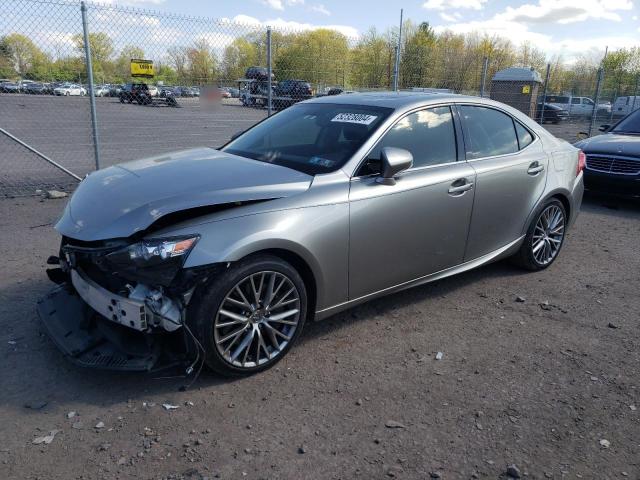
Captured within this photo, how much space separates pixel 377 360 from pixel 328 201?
3.69 ft

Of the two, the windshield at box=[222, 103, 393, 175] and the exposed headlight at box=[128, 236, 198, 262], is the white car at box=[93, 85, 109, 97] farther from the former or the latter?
the exposed headlight at box=[128, 236, 198, 262]

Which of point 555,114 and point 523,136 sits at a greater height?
point 523,136

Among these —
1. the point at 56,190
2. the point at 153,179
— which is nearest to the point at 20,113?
the point at 56,190

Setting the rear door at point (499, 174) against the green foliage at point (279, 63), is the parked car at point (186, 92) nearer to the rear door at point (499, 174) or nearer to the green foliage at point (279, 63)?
the green foliage at point (279, 63)

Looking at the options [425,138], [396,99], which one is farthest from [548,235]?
[396,99]

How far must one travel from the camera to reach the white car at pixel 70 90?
8.33 m

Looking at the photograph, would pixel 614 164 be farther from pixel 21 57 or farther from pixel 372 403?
pixel 21 57

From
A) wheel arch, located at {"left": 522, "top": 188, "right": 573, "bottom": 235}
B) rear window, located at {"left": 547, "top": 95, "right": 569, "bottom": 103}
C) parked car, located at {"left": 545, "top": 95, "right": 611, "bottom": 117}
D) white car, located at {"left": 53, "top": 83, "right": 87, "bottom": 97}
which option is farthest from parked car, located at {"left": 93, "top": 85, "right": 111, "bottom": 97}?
rear window, located at {"left": 547, "top": 95, "right": 569, "bottom": 103}

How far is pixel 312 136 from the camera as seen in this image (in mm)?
4055

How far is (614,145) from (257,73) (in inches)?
241

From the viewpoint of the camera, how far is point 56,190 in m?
7.75

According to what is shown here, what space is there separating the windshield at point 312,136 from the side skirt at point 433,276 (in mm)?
942

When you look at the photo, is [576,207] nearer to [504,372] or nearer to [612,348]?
[612,348]

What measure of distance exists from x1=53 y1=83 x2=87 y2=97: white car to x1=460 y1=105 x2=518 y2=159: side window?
21.0 ft
